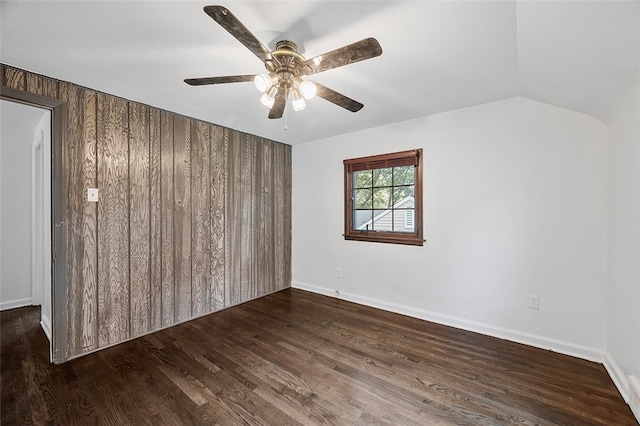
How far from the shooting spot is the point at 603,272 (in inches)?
83.4

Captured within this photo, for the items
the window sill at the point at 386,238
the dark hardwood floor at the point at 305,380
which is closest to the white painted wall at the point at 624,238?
the dark hardwood floor at the point at 305,380

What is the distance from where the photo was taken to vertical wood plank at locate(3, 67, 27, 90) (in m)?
1.89

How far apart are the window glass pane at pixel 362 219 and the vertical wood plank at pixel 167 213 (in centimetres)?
222

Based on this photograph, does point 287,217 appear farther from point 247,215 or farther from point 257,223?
point 247,215

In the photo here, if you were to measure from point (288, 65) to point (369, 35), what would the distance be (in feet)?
1.67

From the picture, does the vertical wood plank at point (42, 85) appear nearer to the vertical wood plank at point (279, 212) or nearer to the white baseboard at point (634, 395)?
the vertical wood plank at point (279, 212)

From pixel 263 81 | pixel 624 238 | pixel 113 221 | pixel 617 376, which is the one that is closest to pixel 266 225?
pixel 113 221

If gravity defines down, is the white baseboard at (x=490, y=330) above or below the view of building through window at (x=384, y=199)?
below

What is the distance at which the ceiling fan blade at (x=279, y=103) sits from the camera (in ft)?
5.44

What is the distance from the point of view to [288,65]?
1.51 meters

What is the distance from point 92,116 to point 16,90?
0.43m

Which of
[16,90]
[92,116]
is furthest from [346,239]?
[16,90]

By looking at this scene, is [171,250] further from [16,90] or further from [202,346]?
[16,90]

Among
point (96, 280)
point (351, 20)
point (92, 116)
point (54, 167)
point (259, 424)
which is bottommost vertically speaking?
point (259, 424)
